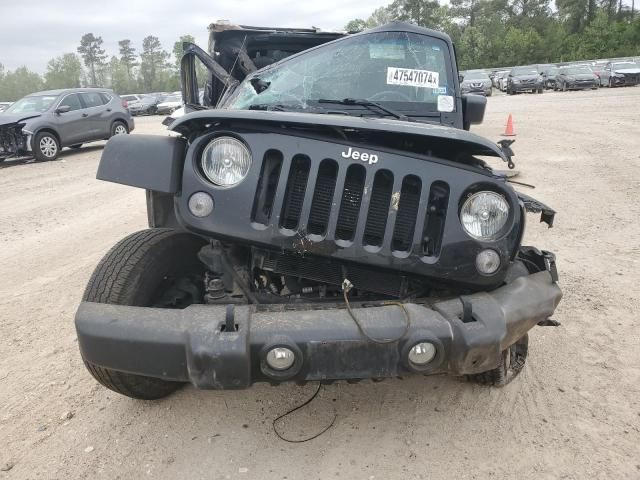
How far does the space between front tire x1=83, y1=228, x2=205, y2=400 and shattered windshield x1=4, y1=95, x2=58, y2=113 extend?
12.0 m

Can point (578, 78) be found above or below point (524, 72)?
below

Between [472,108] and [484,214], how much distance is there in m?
1.77

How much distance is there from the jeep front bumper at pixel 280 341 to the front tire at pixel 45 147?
1223cm

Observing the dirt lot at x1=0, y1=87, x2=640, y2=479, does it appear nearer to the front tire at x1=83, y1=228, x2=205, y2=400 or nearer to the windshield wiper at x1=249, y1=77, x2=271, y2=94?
the front tire at x1=83, y1=228, x2=205, y2=400

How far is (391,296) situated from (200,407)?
1261 mm

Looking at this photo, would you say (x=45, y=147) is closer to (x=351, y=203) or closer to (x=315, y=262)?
(x=315, y=262)

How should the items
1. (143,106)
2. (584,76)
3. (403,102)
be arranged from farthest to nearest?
(143,106) < (584,76) < (403,102)

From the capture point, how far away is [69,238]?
6.37 metres

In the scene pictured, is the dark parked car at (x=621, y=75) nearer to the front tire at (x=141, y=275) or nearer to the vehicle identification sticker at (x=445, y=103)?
the vehicle identification sticker at (x=445, y=103)

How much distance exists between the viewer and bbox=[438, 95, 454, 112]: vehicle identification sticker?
12.2 ft

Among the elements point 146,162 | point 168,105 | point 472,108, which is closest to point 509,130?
point 472,108

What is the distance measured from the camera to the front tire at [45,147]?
12.7 metres

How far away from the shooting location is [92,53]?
331 ft

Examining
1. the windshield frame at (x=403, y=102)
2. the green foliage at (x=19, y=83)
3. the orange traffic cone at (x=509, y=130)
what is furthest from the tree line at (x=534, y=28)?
the green foliage at (x=19, y=83)
